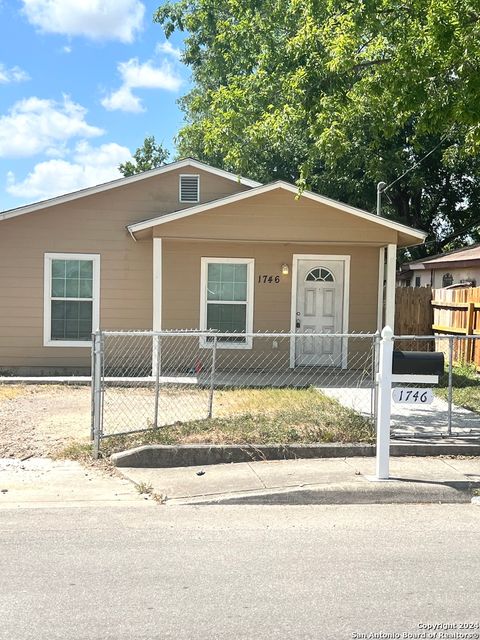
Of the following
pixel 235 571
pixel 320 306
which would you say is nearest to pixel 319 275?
pixel 320 306

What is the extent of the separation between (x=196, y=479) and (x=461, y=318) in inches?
394

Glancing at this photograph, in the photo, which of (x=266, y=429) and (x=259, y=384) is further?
(x=259, y=384)

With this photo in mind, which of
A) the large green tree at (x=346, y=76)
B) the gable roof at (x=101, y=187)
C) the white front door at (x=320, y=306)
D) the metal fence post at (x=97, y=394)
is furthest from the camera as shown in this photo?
the white front door at (x=320, y=306)

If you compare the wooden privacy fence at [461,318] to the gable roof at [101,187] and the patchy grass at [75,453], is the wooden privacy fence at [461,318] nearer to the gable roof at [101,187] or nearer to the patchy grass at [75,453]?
the gable roof at [101,187]

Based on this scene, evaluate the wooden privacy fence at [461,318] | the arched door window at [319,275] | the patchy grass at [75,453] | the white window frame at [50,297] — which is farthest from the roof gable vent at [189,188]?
the patchy grass at [75,453]

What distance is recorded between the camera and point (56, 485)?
6.40 metres

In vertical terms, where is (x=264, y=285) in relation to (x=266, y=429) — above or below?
above

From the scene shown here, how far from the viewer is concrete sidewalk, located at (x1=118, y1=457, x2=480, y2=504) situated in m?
6.12

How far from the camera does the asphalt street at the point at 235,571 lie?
3.65 m

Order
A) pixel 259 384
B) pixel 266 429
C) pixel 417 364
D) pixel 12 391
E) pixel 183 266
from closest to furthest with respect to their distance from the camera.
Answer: pixel 417 364 < pixel 266 429 < pixel 12 391 < pixel 259 384 < pixel 183 266

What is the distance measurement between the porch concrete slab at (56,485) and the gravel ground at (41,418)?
0.43 metres

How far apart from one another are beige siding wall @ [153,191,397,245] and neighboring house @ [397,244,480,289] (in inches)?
236

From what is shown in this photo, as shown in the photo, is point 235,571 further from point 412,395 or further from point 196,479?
point 412,395

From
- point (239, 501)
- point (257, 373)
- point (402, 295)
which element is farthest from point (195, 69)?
point (239, 501)
